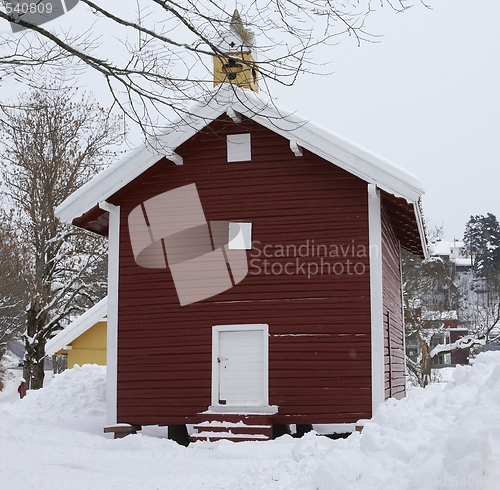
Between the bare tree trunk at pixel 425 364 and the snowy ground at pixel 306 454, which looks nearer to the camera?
the snowy ground at pixel 306 454

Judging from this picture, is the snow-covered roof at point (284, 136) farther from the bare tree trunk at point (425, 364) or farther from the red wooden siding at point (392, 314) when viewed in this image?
the bare tree trunk at point (425, 364)

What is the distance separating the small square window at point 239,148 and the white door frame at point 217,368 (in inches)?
121

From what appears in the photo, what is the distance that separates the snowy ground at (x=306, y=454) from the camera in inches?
196

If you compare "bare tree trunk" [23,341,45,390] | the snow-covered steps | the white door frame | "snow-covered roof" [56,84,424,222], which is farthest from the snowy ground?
"bare tree trunk" [23,341,45,390]

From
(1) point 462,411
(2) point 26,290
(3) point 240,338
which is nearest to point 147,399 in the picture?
(3) point 240,338

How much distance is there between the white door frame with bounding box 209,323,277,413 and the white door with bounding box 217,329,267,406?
0.03 m

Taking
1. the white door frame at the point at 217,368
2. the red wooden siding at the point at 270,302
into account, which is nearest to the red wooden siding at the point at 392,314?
the red wooden siding at the point at 270,302

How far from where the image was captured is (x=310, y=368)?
11750 millimetres

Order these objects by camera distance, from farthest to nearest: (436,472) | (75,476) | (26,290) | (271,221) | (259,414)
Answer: (26,290) < (271,221) < (259,414) < (75,476) < (436,472)

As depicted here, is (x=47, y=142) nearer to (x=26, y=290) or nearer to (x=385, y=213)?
(x=26, y=290)

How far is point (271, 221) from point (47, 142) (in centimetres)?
1746

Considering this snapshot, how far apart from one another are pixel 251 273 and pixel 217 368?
5.89ft

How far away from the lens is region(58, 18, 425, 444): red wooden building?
1166 cm

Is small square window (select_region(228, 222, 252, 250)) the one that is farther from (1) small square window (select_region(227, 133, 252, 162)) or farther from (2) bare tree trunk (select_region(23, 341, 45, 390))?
(2) bare tree trunk (select_region(23, 341, 45, 390))
